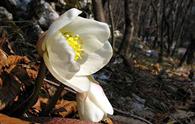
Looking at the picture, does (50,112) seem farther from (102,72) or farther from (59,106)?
(102,72)

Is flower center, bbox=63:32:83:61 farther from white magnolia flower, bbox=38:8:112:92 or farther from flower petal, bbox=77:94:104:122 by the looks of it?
flower petal, bbox=77:94:104:122

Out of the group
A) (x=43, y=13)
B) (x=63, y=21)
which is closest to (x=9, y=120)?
(x=63, y=21)

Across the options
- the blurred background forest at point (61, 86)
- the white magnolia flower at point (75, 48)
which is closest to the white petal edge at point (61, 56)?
the white magnolia flower at point (75, 48)

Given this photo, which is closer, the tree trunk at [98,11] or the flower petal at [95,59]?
the flower petal at [95,59]

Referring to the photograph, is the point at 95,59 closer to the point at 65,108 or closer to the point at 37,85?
the point at 37,85

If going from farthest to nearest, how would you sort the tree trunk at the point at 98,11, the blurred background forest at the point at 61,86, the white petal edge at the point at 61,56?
the tree trunk at the point at 98,11 < the blurred background forest at the point at 61,86 < the white petal edge at the point at 61,56

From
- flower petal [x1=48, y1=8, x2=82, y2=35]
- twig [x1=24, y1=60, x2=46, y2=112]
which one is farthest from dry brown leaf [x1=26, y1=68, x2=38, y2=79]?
flower petal [x1=48, y1=8, x2=82, y2=35]

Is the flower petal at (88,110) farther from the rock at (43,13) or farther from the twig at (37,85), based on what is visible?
the rock at (43,13)
